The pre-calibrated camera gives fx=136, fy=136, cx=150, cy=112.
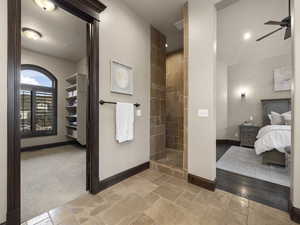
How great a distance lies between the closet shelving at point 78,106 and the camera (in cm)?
420

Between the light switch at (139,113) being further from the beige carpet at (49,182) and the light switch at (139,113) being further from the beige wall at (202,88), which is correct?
the beige carpet at (49,182)

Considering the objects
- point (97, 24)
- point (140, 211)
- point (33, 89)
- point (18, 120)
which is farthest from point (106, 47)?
point (33, 89)

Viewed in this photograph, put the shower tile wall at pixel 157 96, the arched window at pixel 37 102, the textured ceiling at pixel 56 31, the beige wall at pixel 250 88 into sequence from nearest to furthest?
the textured ceiling at pixel 56 31
the shower tile wall at pixel 157 96
the arched window at pixel 37 102
the beige wall at pixel 250 88

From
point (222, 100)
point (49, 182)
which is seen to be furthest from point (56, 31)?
point (222, 100)

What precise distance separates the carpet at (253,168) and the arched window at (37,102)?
5128 millimetres

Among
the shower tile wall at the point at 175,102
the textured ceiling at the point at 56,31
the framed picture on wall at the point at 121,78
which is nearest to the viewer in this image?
the framed picture on wall at the point at 121,78

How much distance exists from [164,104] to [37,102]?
4.01 metres

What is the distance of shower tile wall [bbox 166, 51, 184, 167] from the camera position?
145 inches

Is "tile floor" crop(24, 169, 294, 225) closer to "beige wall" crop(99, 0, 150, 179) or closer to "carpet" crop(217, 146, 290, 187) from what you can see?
"beige wall" crop(99, 0, 150, 179)

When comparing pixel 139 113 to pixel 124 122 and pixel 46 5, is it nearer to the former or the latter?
pixel 124 122

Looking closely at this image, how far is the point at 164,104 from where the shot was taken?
3305 millimetres

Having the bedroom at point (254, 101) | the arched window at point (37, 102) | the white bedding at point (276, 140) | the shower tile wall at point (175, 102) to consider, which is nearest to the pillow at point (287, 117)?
the bedroom at point (254, 101)

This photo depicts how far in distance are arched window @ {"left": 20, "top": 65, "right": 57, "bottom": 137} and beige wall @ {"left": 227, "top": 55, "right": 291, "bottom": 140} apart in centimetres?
626

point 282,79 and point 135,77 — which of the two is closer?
point 135,77
